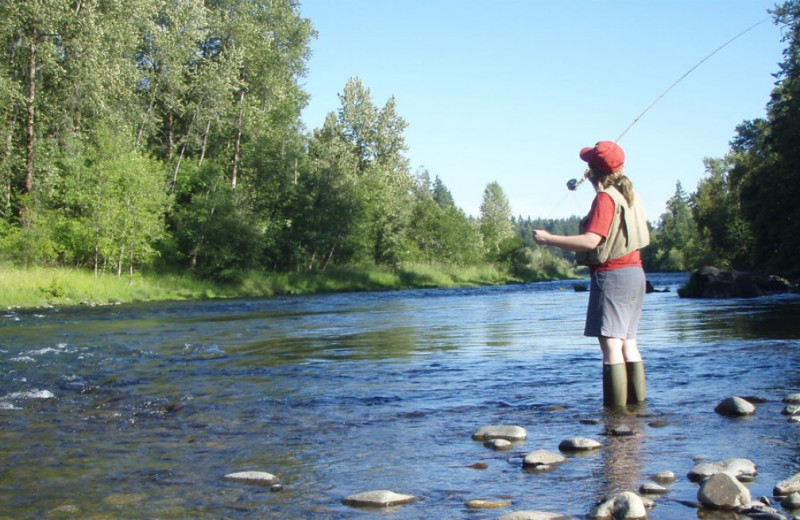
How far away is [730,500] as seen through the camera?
3.87 metres

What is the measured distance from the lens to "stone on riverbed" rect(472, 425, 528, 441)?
222 inches

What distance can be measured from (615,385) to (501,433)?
139 cm

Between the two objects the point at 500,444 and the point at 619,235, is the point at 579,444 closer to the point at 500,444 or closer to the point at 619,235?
the point at 500,444

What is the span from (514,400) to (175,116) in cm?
4290

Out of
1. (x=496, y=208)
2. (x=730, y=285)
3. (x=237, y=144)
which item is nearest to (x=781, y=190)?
(x=730, y=285)

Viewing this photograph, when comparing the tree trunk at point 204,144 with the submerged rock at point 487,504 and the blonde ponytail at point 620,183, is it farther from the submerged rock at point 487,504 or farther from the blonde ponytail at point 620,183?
the submerged rock at point 487,504

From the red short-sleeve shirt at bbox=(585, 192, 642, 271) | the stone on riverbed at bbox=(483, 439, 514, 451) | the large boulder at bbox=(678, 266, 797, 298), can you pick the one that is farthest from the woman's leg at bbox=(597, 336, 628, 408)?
the large boulder at bbox=(678, 266, 797, 298)

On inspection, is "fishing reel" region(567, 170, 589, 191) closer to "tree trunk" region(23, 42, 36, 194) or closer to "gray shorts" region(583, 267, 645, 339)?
"gray shorts" region(583, 267, 645, 339)

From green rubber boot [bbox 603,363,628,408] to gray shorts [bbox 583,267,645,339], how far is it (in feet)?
0.96

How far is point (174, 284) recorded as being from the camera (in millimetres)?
37062

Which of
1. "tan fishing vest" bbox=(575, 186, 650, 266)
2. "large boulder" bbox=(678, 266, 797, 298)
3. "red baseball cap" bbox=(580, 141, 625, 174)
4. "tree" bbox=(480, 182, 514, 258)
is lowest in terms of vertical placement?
"large boulder" bbox=(678, 266, 797, 298)

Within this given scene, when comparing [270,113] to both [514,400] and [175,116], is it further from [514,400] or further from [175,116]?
[514,400]

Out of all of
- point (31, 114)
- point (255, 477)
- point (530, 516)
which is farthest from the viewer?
point (31, 114)

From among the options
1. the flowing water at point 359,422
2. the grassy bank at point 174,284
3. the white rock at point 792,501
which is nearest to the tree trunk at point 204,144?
the grassy bank at point 174,284
